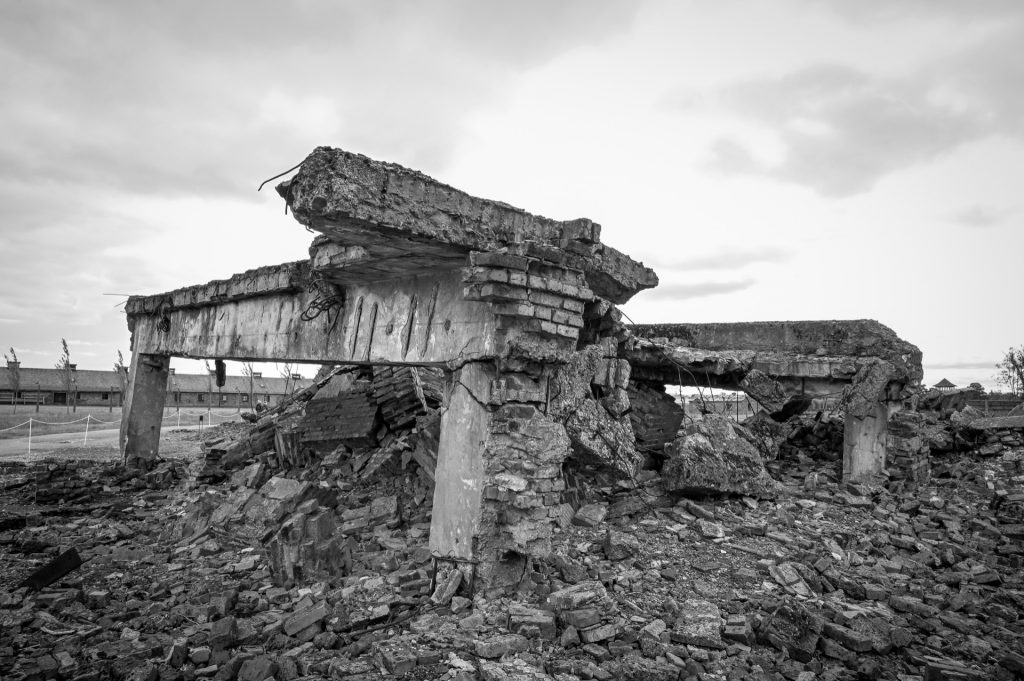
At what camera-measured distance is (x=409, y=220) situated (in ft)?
13.6

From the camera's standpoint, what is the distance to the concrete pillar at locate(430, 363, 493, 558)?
454 cm

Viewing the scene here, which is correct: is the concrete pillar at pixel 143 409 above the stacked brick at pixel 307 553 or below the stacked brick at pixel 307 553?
above

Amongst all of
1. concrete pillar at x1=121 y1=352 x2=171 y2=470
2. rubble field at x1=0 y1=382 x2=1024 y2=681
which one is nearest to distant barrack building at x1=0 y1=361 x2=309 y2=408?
concrete pillar at x1=121 y1=352 x2=171 y2=470

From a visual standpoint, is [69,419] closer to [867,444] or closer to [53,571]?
[53,571]

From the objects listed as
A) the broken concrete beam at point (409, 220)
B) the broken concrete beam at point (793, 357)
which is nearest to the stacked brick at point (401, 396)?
the broken concrete beam at point (793, 357)

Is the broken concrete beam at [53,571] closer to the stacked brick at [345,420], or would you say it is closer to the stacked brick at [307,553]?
the stacked brick at [307,553]

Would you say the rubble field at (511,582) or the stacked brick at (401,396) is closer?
the rubble field at (511,582)

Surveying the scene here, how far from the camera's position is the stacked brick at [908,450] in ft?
27.0

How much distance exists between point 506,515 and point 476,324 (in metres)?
1.47

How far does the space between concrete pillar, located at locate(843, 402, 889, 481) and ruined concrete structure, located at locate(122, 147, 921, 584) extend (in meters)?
2.98

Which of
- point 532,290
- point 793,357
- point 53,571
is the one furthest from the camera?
point 793,357

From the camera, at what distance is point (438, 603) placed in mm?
4316

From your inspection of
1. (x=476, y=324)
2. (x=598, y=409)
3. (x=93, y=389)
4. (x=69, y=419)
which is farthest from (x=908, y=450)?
(x=93, y=389)

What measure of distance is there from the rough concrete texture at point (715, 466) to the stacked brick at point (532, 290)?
8.22 ft
